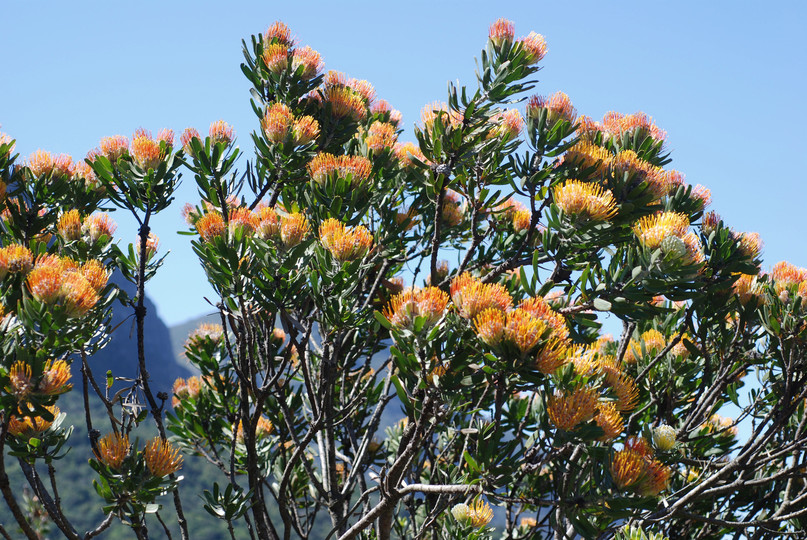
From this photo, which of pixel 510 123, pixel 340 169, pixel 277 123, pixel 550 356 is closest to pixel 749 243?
pixel 510 123

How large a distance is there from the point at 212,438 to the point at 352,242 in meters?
2.93

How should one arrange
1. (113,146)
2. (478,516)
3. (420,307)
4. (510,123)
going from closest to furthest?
(420,307), (478,516), (113,146), (510,123)

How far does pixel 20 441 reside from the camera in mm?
3211

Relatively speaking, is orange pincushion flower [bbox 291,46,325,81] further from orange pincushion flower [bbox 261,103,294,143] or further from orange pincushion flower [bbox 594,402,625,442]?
orange pincushion flower [bbox 594,402,625,442]

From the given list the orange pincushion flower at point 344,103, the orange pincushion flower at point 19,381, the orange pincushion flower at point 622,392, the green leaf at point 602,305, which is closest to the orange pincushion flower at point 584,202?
the green leaf at point 602,305

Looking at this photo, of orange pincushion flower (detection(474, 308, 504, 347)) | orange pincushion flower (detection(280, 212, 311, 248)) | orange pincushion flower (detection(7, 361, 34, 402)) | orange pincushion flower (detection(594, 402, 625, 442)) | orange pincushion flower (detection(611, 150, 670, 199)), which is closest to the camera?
orange pincushion flower (detection(7, 361, 34, 402))

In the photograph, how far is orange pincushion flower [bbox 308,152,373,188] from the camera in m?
3.65

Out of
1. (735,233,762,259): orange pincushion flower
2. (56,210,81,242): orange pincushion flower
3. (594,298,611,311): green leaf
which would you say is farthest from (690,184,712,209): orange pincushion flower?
(56,210,81,242): orange pincushion flower

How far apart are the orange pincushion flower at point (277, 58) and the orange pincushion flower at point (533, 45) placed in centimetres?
151

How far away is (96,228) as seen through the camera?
4043mm

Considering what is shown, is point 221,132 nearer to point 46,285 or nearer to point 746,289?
point 46,285

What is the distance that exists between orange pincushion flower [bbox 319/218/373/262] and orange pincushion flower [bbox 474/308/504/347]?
722 millimetres

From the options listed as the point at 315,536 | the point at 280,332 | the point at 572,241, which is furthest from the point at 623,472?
the point at 315,536

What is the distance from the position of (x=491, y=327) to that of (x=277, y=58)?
2.59 meters
